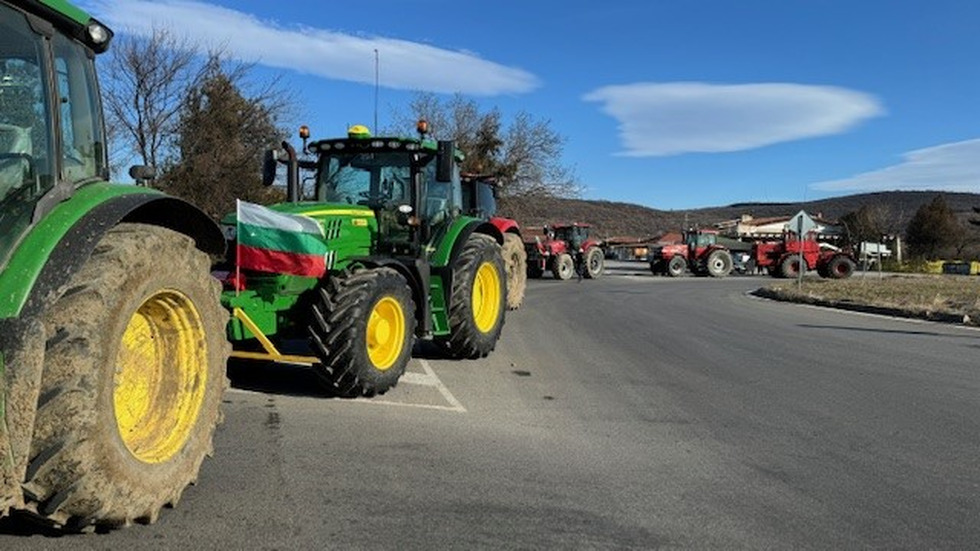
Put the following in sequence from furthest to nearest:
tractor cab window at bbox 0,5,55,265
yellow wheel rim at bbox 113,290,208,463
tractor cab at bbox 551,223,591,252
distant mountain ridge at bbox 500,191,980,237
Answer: distant mountain ridge at bbox 500,191,980,237, tractor cab at bbox 551,223,591,252, yellow wheel rim at bbox 113,290,208,463, tractor cab window at bbox 0,5,55,265

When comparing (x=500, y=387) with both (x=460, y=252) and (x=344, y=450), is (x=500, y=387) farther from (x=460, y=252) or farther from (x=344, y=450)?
(x=344, y=450)

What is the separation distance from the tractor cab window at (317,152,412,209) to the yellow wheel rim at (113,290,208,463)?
15.5 ft

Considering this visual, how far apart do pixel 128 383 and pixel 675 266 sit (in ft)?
130

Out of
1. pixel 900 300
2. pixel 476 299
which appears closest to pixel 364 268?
pixel 476 299

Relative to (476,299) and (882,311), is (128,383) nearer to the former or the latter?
(476,299)

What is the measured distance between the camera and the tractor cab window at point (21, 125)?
323cm

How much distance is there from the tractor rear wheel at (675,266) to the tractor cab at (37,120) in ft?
130

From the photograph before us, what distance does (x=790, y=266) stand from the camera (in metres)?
39.5

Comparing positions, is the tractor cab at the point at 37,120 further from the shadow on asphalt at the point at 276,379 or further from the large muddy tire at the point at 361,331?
the shadow on asphalt at the point at 276,379

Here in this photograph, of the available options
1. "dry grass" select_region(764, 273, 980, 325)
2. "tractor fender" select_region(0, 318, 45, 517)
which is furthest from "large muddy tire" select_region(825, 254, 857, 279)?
"tractor fender" select_region(0, 318, 45, 517)

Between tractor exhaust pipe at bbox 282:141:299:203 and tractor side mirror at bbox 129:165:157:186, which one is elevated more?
tractor exhaust pipe at bbox 282:141:299:203

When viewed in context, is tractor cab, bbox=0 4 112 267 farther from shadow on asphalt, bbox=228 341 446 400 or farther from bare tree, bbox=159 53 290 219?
bare tree, bbox=159 53 290 219

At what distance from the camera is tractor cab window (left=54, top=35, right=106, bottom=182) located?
11.8 feet

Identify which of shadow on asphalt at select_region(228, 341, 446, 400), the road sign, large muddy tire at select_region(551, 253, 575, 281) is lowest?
shadow on asphalt at select_region(228, 341, 446, 400)
